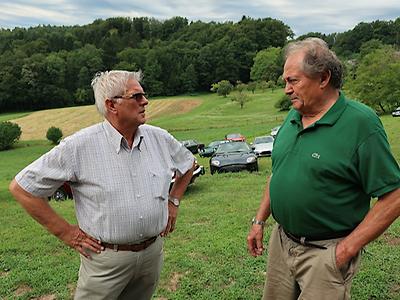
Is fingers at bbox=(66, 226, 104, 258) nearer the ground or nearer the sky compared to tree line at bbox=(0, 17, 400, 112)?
nearer the sky

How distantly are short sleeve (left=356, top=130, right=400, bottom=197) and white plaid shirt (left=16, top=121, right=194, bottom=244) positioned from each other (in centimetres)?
129

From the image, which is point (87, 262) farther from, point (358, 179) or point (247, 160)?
point (247, 160)

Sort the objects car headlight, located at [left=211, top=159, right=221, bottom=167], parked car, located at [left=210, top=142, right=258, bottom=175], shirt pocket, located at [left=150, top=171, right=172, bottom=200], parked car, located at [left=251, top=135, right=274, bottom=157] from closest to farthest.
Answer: shirt pocket, located at [left=150, top=171, right=172, bottom=200] < parked car, located at [left=210, top=142, right=258, bottom=175] < car headlight, located at [left=211, top=159, right=221, bottom=167] < parked car, located at [left=251, top=135, right=274, bottom=157]

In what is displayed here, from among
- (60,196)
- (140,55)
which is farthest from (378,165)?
(140,55)

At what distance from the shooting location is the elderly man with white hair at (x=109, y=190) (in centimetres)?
251

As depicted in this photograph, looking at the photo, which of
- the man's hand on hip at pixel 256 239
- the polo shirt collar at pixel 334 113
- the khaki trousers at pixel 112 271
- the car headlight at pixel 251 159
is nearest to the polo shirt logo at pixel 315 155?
the polo shirt collar at pixel 334 113

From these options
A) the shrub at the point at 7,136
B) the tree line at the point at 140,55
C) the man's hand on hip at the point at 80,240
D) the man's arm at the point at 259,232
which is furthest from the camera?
the tree line at the point at 140,55

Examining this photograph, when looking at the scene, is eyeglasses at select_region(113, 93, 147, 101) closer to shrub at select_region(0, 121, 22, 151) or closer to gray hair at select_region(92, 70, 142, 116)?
gray hair at select_region(92, 70, 142, 116)

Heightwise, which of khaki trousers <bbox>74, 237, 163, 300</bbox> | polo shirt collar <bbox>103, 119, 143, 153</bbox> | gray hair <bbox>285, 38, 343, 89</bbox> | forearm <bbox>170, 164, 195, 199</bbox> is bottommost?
khaki trousers <bbox>74, 237, 163, 300</bbox>

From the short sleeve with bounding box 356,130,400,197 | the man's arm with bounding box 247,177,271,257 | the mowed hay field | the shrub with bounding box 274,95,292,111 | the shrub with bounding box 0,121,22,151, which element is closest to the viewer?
the short sleeve with bounding box 356,130,400,197

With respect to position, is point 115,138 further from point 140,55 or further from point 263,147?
point 140,55

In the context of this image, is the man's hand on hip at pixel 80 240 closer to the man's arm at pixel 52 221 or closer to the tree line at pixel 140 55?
the man's arm at pixel 52 221

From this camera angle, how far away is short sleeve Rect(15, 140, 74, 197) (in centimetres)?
244

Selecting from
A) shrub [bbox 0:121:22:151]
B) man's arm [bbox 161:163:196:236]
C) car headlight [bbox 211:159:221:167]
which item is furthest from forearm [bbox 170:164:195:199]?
shrub [bbox 0:121:22:151]
